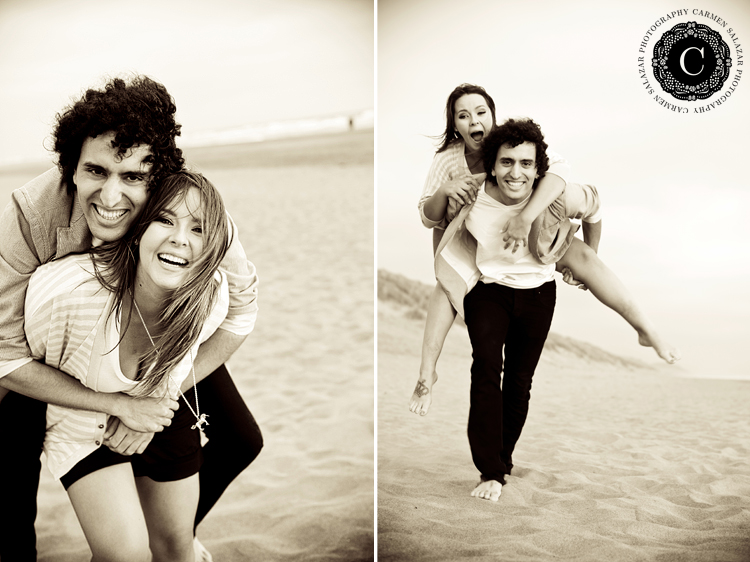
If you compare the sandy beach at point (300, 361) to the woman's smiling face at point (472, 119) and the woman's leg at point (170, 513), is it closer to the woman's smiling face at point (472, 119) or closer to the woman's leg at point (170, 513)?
the woman's leg at point (170, 513)

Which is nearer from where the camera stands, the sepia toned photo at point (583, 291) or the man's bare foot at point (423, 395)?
the sepia toned photo at point (583, 291)

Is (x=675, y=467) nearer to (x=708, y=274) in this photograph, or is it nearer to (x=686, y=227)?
(x=708, y=274)

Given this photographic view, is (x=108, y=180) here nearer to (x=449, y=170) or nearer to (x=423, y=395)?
(x=449, y=170)

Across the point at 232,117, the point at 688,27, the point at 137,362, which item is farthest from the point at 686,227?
the point at 137,362

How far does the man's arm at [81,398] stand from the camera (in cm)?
212

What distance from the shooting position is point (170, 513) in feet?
7.70

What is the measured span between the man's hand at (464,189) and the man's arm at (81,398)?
135 cm

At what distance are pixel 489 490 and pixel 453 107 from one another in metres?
1.59

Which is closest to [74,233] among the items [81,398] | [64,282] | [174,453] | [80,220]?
[80,220]

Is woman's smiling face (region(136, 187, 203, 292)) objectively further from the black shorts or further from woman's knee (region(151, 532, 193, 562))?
woman's knee (region(151, 532, 193, 562))

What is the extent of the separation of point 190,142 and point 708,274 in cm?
229

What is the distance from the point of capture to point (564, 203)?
9.35ft

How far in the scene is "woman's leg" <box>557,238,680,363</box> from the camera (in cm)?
294

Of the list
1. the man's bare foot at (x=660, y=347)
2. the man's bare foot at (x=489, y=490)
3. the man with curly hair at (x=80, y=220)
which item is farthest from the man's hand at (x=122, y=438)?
the man's bare foot at (x=660, y=347)
